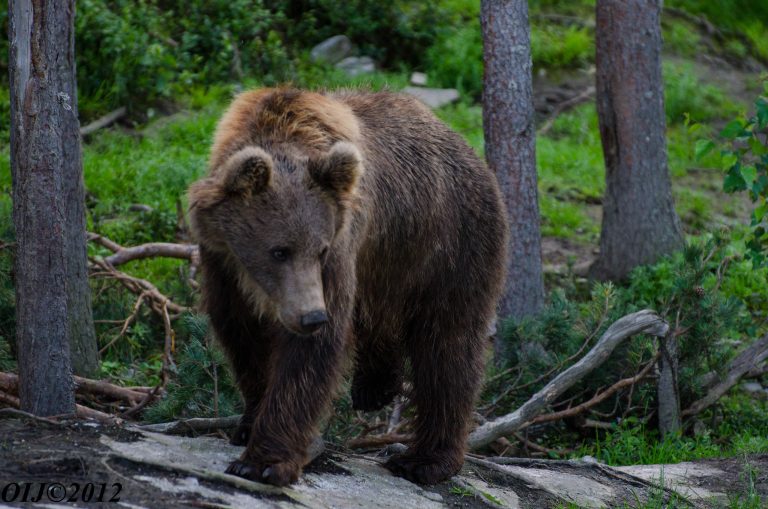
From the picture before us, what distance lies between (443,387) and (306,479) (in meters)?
1.02

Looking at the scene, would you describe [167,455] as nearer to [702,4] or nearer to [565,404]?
[565,404]

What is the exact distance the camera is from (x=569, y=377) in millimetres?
6168

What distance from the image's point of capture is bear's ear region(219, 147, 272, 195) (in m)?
4.07

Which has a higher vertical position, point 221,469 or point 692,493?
point 221,469

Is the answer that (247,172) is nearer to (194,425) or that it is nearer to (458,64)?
(194,425)

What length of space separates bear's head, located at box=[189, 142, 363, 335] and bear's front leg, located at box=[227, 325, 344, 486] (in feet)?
0.67

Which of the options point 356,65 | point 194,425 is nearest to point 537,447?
point 194,425

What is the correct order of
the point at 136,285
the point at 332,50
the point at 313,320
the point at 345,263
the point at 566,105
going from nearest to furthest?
the point at 313,320
the point at 345,263
the point at 136,285
the point at 332,50
the point at 566,105

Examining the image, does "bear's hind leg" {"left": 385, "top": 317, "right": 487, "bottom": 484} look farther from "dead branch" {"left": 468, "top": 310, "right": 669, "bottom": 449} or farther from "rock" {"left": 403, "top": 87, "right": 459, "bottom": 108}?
"rock" {"left": 403, "top": 87, "right": 459, "bottom": 108}

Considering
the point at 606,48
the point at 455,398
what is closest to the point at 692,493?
the point at 455,398

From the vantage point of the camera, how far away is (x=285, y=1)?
12.2 m

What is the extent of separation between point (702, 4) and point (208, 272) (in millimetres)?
12331

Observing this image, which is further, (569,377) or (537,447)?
(537,447)

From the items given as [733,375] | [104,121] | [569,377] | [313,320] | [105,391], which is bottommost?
[105,391]
